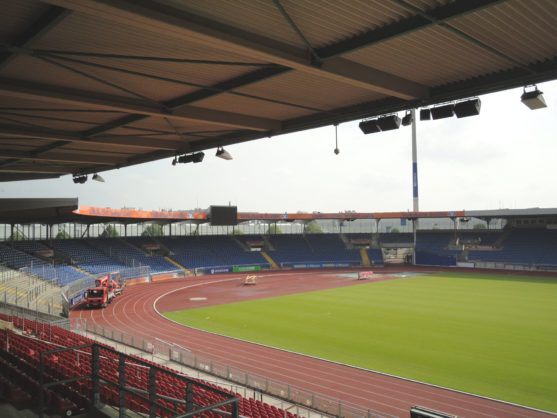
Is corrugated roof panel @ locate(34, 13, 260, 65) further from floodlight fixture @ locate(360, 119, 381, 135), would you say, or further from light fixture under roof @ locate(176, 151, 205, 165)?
light fixture under roof @ locate(176, 151, 205, 165)

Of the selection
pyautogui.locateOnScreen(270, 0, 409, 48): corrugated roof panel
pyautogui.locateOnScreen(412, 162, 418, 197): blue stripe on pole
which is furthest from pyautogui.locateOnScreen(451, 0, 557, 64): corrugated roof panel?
pyautogui.locateOnScreen(412, 162, 418, 197): blue stripe on pole

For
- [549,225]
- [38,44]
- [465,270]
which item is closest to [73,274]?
[38,44]

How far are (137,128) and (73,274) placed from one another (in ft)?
118

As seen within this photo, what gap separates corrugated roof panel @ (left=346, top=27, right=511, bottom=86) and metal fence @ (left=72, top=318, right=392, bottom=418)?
399 inches

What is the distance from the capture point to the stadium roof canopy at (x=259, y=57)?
6.08 meters

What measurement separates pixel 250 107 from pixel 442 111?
4742 millimetres

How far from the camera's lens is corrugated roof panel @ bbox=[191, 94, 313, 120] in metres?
10.4

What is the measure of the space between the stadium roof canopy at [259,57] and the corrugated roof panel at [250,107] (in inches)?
1.2

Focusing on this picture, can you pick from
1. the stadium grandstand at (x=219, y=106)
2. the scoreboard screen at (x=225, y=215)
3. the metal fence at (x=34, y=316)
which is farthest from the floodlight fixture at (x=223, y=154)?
the scoreboard screen at (x=225, y=215)

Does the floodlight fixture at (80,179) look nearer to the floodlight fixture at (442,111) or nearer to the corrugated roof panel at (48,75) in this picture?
the corrugated roof panel at (48,75)

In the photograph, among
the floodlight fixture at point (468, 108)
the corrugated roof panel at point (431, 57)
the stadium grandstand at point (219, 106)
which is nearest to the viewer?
the stadium grandstand at point (219, 106)

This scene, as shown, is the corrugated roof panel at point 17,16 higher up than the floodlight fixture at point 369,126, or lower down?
higher up

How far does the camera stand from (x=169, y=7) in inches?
230

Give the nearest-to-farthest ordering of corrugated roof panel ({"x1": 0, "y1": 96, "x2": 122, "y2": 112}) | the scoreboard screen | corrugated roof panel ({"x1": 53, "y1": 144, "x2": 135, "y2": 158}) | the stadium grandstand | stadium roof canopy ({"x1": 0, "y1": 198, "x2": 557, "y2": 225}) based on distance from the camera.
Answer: the stadium grandstand, corrugated roof panel ({"x1": 0, "y1": 96, "x2": 122, "y2": 112}), corrugated roof panel ({"x1": 53, "y1": 144, "x2": 135, "y2": 158}), stadium roof canopy ({"x1": 0, "y1": 198, "x2": 557, "y2": 225}), the scoreboard screen
